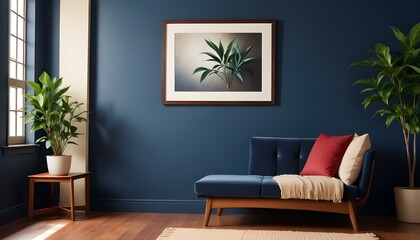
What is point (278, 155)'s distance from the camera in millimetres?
5020

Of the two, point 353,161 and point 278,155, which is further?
point 278,155

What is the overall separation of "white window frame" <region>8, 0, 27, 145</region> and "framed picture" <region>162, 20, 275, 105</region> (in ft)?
4.58

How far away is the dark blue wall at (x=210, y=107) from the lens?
17.0 feet

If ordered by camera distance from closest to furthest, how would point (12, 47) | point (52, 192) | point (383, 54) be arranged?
point (383, 54) → point (12, 47) → point (52, 192)

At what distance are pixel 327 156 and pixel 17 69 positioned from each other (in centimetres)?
306

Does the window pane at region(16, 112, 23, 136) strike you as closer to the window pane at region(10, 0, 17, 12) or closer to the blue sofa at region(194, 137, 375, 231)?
the window pane at region(10, 0, 17, 12)

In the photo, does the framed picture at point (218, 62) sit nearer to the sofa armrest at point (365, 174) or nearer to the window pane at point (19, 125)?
the sofa armrest at point (365, 174)

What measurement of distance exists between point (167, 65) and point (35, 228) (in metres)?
2.02

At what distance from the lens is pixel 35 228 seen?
441 centimetres

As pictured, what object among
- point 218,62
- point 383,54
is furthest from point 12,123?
point 383,54

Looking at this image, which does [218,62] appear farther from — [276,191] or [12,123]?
[12,123]

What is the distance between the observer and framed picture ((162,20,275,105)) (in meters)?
5.23

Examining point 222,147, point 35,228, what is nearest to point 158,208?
point 222,147

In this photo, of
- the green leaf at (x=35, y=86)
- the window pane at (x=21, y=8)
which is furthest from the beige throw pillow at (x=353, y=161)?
the window pane at (x=21, y=8)
